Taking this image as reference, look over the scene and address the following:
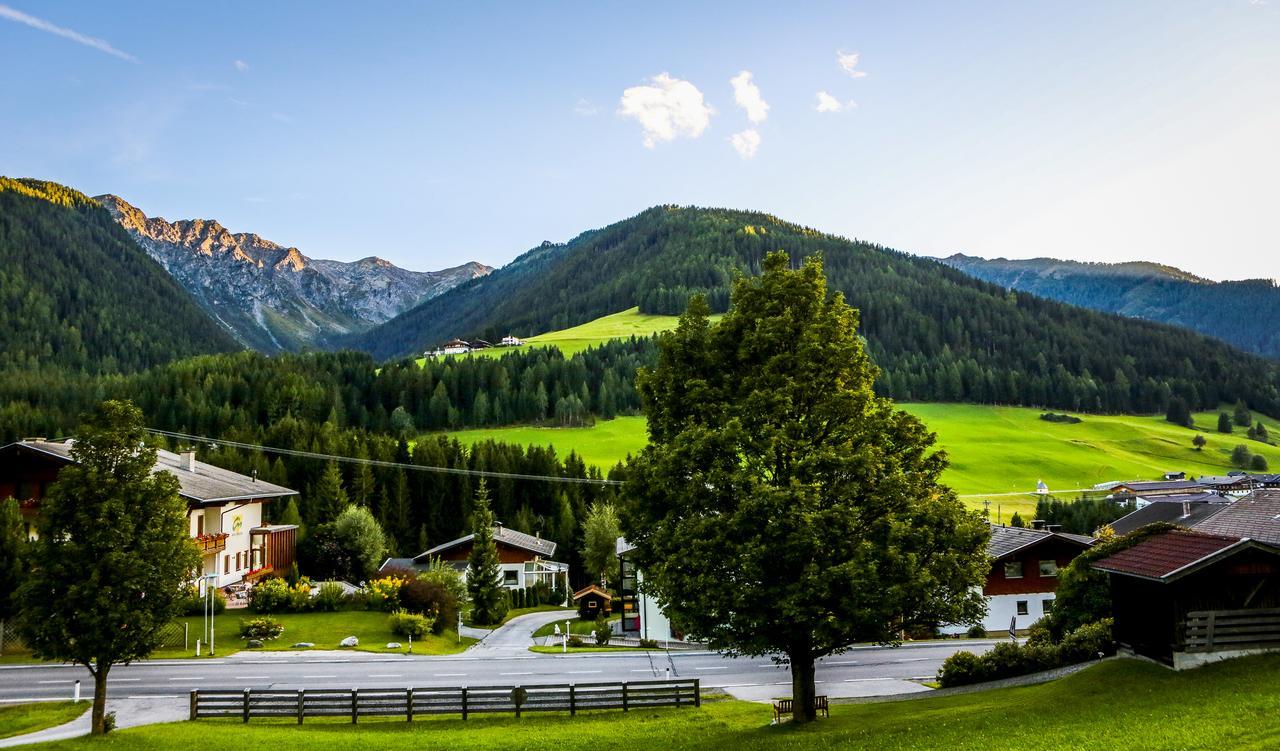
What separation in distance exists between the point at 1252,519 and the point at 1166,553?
26.1 m

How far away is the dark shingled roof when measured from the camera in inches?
853

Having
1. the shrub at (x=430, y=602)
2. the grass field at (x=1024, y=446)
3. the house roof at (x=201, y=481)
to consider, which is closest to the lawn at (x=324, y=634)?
the shrub at (x=430, y=602)

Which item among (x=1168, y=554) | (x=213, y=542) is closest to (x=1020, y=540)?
(x=1168, y=554)

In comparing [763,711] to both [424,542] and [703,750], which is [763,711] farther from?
[424,542]

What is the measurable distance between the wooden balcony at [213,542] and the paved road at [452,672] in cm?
1180

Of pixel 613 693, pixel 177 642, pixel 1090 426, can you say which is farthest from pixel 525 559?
pixel 1090 426

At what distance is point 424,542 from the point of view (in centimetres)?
9044

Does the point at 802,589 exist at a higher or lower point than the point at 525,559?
higher

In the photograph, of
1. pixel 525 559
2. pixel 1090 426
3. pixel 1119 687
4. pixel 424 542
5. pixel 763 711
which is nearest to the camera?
pixel 1119 687

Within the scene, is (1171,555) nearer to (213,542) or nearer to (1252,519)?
(1252,519)

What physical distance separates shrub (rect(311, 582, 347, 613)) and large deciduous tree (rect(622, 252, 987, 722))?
3643 cm

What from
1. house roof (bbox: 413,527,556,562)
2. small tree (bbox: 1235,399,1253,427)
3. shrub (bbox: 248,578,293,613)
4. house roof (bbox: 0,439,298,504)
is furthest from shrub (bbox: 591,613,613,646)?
small tree (bbox: 1235,399,1253,427)

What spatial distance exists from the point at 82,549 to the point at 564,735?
51.0ft

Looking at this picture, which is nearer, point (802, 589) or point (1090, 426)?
point (802, 589)
